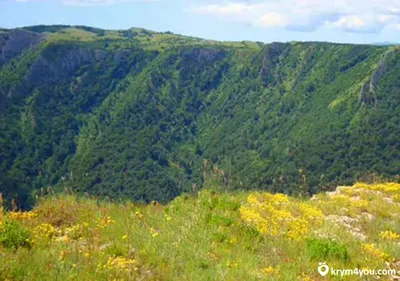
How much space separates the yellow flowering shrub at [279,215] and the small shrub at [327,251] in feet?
3.16

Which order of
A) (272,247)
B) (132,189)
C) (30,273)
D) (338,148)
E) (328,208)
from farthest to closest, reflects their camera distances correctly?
(132,189), (338,148), (328,208), (272,247), (30,273)

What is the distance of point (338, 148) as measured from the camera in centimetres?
16762

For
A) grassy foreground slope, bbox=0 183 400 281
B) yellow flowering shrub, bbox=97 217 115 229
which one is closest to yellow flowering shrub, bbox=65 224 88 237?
grassy foreground slope, bbox=0 183 400 281

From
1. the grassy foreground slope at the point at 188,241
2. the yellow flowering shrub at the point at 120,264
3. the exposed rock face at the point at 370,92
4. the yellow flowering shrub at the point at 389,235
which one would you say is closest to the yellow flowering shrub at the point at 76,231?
the grassy foreground slope at the point at 188,241

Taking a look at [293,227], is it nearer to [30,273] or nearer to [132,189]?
[30,273]

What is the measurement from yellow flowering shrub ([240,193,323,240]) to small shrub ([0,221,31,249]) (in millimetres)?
4792

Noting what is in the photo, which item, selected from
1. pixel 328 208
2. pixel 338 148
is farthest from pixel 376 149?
pixel 328 208

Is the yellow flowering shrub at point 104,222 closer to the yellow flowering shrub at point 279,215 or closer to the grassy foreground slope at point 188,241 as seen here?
the grassy foreground slope at point 188,241

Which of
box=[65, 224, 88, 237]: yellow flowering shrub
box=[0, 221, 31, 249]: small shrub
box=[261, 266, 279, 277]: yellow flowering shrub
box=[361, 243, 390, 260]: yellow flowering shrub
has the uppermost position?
box=[0, 221, 31, 249]: small shrub

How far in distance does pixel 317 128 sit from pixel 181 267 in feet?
627


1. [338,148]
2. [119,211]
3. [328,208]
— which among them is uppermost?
[119,211]

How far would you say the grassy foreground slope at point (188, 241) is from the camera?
23.2ft

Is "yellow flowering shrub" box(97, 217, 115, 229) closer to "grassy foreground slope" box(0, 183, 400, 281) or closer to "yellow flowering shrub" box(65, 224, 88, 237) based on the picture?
"grassy foreground slope" box(0, 183, 400, 281)

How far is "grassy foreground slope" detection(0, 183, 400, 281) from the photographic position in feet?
23.2
